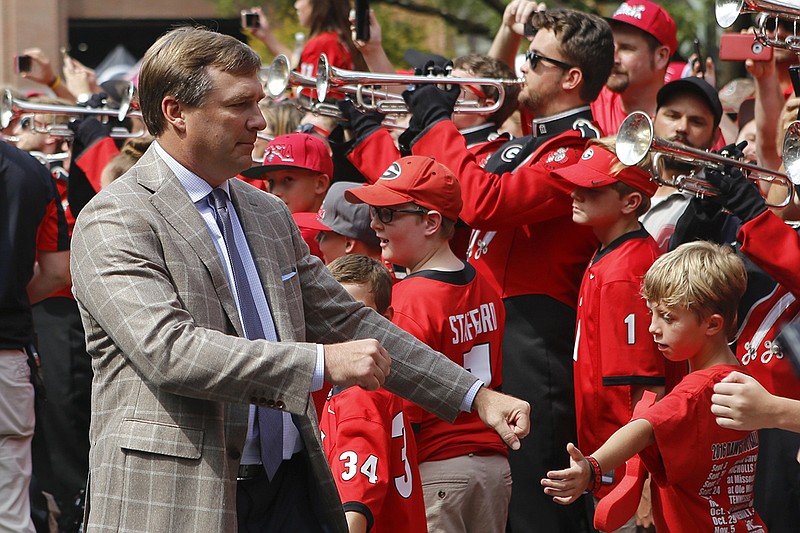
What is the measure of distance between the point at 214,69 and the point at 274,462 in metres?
1.12

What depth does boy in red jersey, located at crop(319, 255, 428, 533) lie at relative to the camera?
4.34 meters

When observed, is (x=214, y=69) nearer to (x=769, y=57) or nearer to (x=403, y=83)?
(x=403, y=83)

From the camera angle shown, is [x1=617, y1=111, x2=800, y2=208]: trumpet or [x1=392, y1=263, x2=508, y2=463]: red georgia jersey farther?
[x1=617, y1=111, x2=800, y2=208]: trumpet

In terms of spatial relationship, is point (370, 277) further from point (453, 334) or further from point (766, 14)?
point (766, 14)

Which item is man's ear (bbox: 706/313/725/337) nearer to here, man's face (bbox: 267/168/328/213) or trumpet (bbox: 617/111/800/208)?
trumpet (bbox: 617/111/800/208)

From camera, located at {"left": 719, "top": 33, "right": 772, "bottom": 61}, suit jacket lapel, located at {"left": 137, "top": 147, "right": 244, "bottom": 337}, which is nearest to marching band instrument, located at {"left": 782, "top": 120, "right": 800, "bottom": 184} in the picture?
camera, located at {"left": 719, "top": 33, "right": 772, "bottom": 61}

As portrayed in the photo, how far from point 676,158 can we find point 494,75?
164 centimetres

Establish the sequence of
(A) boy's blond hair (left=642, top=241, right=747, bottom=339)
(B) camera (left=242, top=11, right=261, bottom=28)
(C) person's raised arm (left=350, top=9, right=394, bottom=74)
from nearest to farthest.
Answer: (A) boy's blond hair (left=642, top=241, right=747, bottom=339), (C) person's raised arm (left=350, top=9, right=394, bottom=74), (B) camera (left=242, top=11, right=261, bottom=28)

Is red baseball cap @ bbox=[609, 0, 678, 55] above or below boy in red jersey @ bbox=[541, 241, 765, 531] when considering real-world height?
above

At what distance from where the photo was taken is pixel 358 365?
3.32 metres

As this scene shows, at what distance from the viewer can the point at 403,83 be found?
6.51m

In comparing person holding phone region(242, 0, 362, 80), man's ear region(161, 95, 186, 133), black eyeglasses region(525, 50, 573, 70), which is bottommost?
man's ear region(161, 95, 186, 133)

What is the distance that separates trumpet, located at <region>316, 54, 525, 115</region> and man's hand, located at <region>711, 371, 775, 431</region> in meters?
3.01

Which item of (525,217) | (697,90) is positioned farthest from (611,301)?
(697,90)
